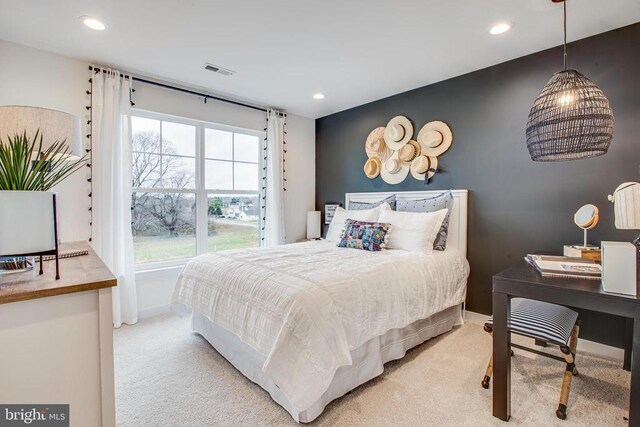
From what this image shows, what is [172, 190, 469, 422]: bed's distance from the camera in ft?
5.10

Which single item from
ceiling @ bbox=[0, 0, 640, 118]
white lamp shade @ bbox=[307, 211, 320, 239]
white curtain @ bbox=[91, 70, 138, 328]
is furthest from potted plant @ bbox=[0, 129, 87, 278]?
white lamp shade @ bbox=[307, 211, 320, 239]

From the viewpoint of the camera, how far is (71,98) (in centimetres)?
275

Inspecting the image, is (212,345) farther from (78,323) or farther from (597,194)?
(597,194)

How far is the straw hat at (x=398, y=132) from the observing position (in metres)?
3.52

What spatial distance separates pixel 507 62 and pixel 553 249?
178 centimetres

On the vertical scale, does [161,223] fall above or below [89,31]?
below

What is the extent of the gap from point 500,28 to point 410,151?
141 cm

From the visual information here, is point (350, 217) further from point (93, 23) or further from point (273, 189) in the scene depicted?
point (93, 23)

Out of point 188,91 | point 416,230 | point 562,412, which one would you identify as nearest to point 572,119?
point 416,230

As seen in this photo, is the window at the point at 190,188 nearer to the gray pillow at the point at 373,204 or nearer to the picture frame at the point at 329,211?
the picture frame at the point at 329,211

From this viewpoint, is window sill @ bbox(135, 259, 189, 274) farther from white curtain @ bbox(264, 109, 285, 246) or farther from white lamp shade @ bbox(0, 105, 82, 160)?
white lamp shade @ bbox(0, 105, 82, 160)

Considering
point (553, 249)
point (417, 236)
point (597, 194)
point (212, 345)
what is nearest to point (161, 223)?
point (212, 345)

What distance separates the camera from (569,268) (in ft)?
5.51

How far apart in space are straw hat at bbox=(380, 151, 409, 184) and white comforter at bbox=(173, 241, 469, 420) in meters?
1.14
